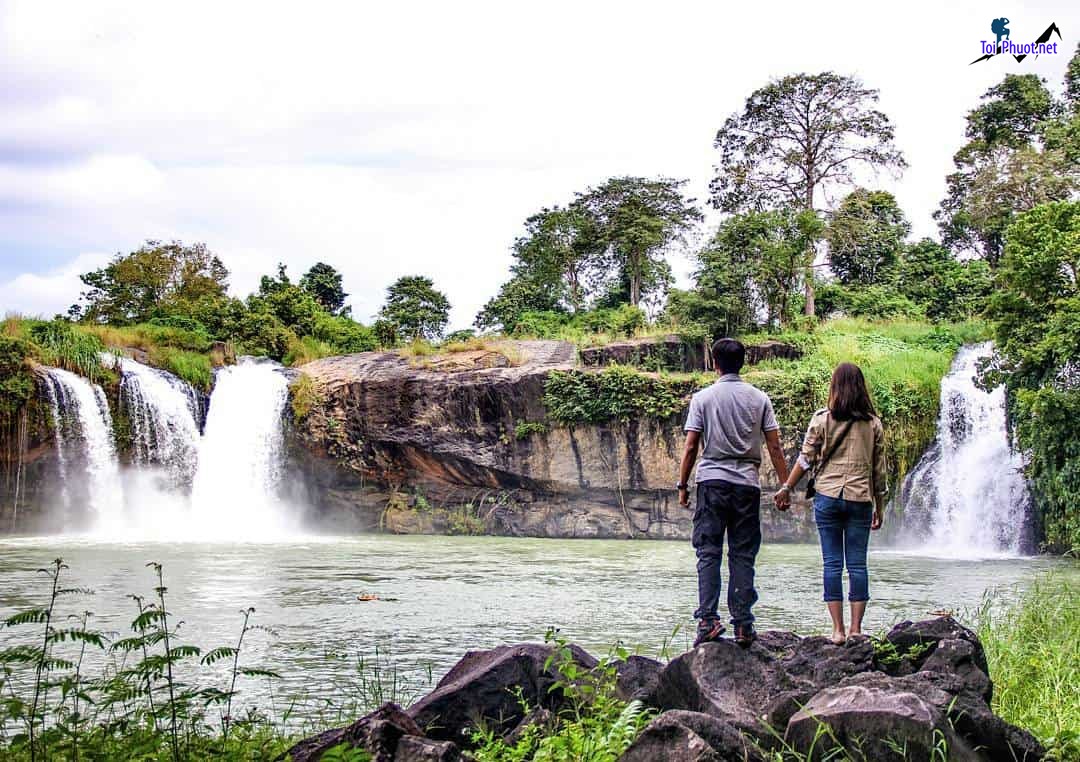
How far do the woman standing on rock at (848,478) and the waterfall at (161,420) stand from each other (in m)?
22.1

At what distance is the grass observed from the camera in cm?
A: 485

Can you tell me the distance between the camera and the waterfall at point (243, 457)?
25.8m

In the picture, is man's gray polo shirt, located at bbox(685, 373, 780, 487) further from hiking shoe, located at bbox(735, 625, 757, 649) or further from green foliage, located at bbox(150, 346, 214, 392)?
green foliage, located at bbox(150, 346, 214, 392)

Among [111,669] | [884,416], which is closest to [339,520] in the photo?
[884,416]

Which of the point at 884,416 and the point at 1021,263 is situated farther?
the point at 884,416

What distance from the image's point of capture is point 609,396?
79.2 feet

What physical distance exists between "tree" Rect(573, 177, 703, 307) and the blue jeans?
104ft

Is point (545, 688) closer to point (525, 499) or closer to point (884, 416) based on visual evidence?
point (884, 416)

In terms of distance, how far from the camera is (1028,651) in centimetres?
695

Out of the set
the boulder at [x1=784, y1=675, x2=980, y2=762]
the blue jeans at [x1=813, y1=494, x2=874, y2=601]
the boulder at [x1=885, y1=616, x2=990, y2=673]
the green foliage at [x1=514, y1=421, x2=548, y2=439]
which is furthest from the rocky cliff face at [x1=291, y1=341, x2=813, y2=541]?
the boulder at [x1=784, y1=675, x2=980, y2=762]

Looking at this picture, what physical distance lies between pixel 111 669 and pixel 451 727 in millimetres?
3824

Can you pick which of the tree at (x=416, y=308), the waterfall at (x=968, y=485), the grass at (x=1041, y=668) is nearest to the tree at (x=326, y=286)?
the tree at (x=416, y=308)

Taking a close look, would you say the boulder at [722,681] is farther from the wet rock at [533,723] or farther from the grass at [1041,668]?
the grass at [1041,668]

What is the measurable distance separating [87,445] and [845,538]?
22373mm
